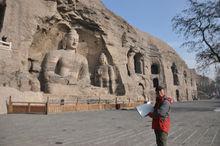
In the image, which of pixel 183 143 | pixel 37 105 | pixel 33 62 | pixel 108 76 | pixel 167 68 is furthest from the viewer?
pixel 167 68

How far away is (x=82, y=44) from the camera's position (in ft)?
100

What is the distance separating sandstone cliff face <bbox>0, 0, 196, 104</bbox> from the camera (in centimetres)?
2050

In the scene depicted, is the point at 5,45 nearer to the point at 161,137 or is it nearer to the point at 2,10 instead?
the point at 2,10

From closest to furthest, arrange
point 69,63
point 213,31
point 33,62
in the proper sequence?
1. point 213,31
2. point 33,62
3. point 69,63

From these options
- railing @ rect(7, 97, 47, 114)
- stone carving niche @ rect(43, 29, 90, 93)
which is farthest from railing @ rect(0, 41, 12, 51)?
stone carving niche @ rect(43, 29, 90, 93)

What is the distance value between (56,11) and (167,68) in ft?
83.9

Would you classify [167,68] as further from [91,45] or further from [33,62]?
[33,62]

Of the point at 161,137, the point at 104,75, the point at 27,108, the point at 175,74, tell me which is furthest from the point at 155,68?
the point at 161,137

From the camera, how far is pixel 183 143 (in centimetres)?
632

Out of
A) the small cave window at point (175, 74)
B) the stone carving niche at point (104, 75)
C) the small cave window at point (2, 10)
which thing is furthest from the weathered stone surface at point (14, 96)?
the small cave window at point (175, 74)

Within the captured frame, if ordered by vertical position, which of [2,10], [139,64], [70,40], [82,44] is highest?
[2,10]

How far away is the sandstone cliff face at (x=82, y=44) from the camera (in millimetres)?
20500

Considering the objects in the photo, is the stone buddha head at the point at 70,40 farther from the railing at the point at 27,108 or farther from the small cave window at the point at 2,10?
the railing at the point at 27,108

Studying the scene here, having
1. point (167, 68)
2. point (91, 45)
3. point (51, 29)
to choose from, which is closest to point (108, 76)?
A: point (91, 45)
